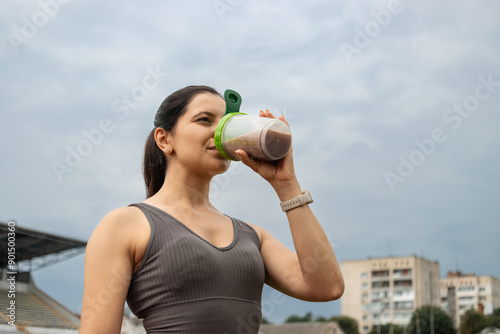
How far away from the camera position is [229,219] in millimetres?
2113

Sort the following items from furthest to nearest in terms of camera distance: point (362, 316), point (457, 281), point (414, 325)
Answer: point (457, 281) < point (362, 316) < point (414, 325)

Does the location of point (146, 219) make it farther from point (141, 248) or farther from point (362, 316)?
point (362, 316)

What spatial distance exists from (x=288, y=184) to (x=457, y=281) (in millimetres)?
79053

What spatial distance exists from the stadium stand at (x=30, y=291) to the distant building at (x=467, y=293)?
5885cm

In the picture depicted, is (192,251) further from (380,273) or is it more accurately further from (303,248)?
(380,273)

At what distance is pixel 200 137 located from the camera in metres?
1.95

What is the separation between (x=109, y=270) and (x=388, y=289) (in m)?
70.5

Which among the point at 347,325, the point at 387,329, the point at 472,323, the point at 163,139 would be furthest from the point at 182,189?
the point at 387,329

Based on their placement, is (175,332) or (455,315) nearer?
(175,332)

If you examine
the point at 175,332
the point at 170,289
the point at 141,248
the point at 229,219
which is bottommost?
the point at 175,332

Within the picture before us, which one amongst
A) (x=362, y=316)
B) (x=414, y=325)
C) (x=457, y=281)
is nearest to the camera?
(x=414, y=325)

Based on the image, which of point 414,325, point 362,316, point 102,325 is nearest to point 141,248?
point 102,325

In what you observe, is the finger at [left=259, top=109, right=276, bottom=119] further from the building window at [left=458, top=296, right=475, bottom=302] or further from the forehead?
the building window at [left=458, top=296, right=475, bottom=302]

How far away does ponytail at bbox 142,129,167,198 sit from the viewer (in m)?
2.15
